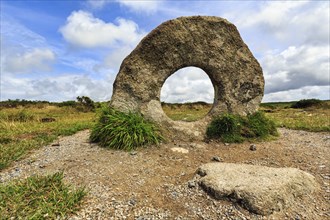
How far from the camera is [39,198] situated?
4.75 m

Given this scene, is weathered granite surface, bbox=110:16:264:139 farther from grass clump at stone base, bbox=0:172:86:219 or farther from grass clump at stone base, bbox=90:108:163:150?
grass clump at stone base, bbox=0:172:86:219

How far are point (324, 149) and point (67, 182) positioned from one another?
22.5ft

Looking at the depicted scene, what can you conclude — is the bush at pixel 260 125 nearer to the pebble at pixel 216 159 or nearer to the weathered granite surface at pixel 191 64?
the weathered granite surface at pixel 191 64

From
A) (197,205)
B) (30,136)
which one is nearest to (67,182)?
(197,205)

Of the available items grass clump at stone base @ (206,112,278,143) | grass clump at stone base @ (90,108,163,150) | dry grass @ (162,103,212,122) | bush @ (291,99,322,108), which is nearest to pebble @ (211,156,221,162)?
grass clump at stone base @ (206,112,278,143)

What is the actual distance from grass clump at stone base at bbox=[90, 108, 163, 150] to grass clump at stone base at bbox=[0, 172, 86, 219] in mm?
2350

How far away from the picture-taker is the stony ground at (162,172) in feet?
15.3

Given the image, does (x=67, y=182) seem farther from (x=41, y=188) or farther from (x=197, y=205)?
(x=197, y=205)

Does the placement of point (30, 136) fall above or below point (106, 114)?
below

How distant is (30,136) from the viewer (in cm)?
1009

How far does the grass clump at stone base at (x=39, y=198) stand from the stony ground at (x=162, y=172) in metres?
0.25

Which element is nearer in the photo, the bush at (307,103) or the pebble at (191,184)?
the pebble at (191,184)

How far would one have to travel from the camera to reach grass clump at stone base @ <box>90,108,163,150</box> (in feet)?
25.0

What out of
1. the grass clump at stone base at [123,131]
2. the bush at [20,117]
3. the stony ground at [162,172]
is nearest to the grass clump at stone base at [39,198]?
A: the stony ground at [162,172]
